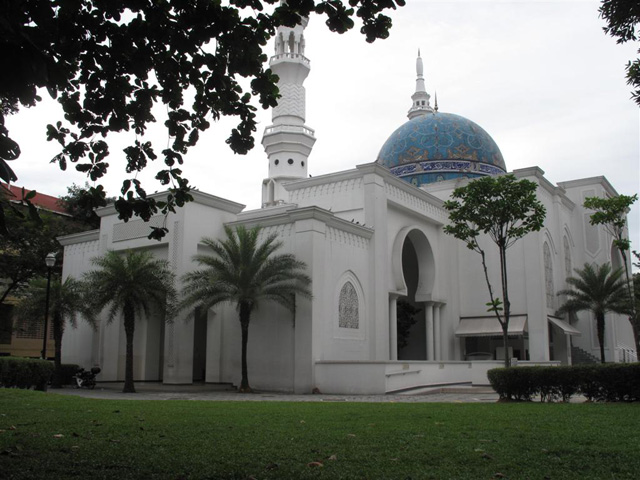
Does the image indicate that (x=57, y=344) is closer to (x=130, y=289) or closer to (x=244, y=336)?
(x=130, y=289)

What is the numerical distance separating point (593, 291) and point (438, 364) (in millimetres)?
10039

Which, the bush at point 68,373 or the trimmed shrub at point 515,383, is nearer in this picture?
the trimmed shrub at point 515,383

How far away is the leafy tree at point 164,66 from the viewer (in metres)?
5.77

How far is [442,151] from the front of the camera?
32.5 meters

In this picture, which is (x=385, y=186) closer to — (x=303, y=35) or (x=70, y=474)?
(x=303, y=35)

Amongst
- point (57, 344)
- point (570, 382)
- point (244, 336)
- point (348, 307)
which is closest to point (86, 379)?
point (57, 344)

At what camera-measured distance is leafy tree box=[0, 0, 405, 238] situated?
5766 mm

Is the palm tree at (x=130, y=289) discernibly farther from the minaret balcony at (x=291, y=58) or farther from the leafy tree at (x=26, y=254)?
the minaret balcony at (x=291, y=58)

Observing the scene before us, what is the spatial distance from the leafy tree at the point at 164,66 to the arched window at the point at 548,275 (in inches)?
888

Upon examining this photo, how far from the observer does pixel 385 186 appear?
915 inches

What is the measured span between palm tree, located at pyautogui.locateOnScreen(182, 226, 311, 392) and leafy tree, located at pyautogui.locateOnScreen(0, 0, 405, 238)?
A: 11.8 metres

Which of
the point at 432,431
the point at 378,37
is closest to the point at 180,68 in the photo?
the point at 378,37

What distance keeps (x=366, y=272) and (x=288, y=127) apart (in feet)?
39.4

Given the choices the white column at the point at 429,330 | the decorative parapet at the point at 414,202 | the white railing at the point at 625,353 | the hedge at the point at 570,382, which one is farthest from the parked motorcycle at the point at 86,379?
the white railing at the point at 625,353
